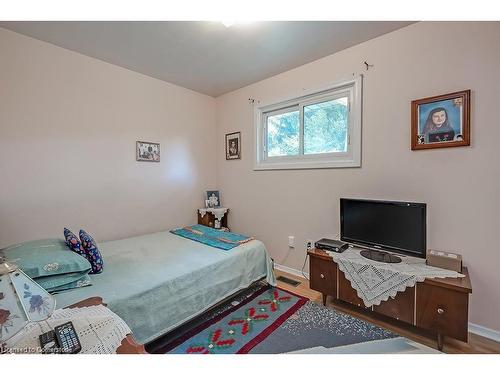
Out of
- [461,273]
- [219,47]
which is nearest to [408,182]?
[461,273]

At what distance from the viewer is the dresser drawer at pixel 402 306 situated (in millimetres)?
1647

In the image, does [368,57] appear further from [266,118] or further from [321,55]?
[266,118]

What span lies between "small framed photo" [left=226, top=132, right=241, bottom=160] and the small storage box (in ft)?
8.31

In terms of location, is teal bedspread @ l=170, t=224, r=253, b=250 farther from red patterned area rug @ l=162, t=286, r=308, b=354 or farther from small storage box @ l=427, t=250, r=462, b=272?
small storage box @ l=427, t=250, r=462, b=272

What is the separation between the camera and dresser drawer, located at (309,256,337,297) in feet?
6.62

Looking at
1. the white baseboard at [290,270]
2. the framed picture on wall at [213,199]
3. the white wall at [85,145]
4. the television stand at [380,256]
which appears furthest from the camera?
the framed picture on wall at [213,199]

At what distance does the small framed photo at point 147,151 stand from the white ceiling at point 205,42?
0.91 m

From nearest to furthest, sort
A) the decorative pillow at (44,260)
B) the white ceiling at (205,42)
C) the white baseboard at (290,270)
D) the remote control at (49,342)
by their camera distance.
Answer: the remote control at (49,342), the decorative pillow at (44,260), the white ceiling at (205,42), the white baseboard at (290,270)

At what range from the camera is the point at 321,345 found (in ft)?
5.36

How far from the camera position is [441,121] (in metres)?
1.85

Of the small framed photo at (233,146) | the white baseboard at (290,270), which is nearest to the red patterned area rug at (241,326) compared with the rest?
the white baseboard at (290,270)

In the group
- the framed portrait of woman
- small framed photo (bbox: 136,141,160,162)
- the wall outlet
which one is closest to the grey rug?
the wall outlet

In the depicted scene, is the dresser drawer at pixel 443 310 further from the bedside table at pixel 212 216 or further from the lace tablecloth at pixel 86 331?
the bedside table at pixel 212 216

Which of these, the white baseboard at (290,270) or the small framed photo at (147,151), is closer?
the white baseboard at (290,270)
